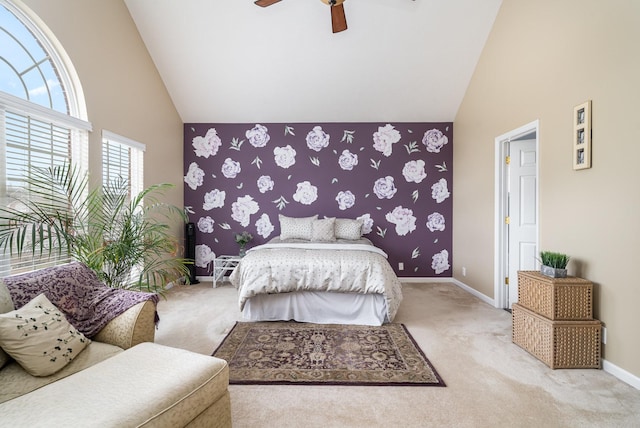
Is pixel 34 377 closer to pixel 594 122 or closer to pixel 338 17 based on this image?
pixel 338 17

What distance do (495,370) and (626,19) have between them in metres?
2.47

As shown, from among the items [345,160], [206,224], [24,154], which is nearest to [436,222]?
[345,160]

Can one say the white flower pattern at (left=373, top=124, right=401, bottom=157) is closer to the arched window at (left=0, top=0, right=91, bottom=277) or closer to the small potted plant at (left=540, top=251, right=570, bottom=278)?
the small potted plant at (left=540, top=251, right=570, bottom=278)

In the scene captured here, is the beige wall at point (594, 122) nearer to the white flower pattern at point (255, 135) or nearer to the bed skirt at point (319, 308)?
the bed skirt at point (319, 308)

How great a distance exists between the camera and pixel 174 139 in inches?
182

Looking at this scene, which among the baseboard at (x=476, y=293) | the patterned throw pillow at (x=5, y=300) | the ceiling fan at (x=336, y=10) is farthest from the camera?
the baseboard at (x=476, y=293)

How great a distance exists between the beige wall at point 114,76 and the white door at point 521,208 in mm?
4300

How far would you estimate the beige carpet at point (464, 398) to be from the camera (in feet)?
5.40

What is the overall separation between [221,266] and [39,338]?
3.22m

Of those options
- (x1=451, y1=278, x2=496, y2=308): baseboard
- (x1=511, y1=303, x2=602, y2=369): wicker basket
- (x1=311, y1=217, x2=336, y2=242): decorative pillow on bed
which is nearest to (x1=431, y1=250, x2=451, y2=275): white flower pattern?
(x1=451, y1=278, x2=496, y2=308): baseboard

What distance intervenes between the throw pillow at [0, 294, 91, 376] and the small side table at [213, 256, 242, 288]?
2.86m

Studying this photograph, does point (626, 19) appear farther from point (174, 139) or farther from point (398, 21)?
point (174, 139)

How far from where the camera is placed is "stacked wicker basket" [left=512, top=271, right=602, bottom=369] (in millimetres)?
2146

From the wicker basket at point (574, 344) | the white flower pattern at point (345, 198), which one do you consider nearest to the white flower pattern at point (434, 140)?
the white flower pattern at point (345, 198)
